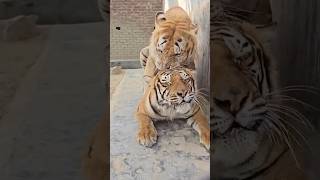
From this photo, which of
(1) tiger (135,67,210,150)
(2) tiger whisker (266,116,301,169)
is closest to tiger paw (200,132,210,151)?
(1) tiger (135,67,210,150)

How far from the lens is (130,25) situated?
5.89 feet

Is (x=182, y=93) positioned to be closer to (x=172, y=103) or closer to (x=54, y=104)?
(x=172, y=103)

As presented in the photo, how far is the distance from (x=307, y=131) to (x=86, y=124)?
0.72 meters

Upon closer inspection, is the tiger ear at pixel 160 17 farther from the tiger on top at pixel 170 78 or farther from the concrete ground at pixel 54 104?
the concrete ground at pixel 54 104

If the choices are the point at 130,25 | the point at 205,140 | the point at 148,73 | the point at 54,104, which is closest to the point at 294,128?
the point at 205,140

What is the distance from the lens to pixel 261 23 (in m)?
1.82

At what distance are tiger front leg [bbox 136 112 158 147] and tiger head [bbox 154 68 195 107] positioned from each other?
Answer: 78 mm

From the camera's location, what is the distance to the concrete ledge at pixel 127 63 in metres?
1.79

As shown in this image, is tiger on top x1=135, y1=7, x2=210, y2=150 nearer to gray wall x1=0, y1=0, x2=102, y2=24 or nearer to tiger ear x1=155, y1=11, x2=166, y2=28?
tiger ear x1=155, y1=11, x2=166, y2=28

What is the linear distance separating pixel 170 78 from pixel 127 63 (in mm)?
147

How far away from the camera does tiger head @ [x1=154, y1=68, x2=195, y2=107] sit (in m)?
1.81

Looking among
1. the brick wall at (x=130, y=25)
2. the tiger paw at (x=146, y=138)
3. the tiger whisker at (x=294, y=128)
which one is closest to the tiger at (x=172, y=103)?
the tiger paw at (x=146, y=138)

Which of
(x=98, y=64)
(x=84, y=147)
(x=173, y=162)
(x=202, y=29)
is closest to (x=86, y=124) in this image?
(x=84, y=147)

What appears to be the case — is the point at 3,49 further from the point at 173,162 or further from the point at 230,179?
the point at 230,179
